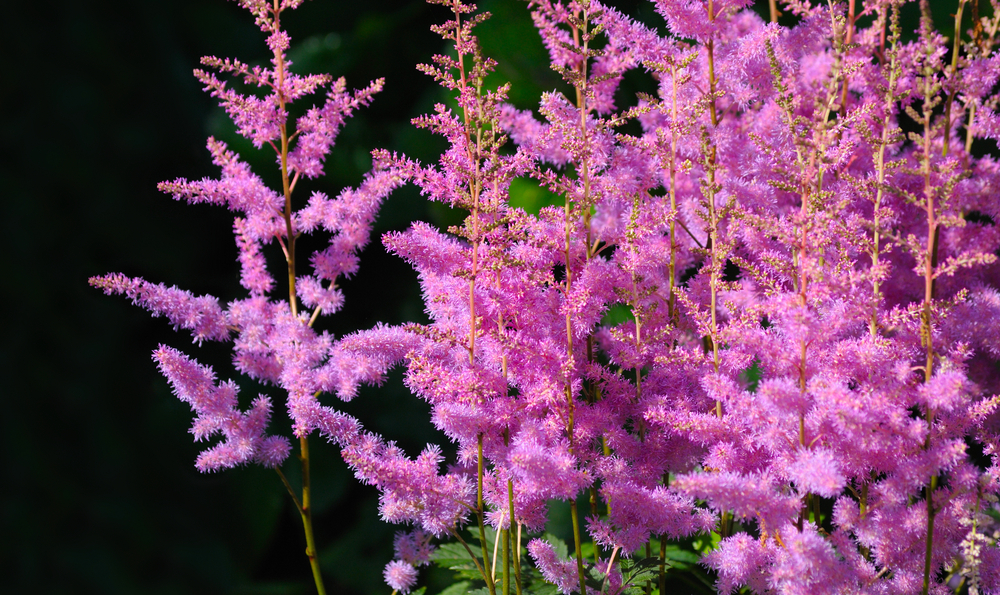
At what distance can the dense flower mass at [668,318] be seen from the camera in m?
0.63

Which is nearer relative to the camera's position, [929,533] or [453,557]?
[929,533]

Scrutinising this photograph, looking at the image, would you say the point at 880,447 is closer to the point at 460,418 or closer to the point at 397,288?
the point at 460,418

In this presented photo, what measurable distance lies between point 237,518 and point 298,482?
131 millimetres

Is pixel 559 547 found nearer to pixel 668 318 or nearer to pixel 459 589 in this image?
pixel 459 589

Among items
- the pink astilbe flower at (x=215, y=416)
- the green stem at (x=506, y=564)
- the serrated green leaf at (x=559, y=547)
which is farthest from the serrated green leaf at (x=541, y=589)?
the pink astilbe flower at (x=215, y=416)

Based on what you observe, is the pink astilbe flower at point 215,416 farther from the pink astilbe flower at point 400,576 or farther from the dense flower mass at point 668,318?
the pink astilbe flower at point 400,576

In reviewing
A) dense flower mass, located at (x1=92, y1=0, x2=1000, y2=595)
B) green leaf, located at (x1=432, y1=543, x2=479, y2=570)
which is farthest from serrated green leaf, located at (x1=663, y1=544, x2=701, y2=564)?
green leaf, located at (x1=432, y1=543, x2=479, y2=570)

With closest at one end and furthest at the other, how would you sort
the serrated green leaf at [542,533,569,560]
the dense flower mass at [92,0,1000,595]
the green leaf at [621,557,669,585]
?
the dense flower mass at [92,0,1000,595]
the green leaf at [621,557,669,585]
the serrated green leaf at [542,533,569,560]

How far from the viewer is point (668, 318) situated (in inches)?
30.8

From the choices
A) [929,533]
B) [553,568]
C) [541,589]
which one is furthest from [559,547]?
[929,533]

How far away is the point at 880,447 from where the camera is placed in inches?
24.5

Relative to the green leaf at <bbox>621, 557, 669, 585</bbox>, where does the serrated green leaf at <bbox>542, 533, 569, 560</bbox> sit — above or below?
above

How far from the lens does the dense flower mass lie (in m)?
0.63

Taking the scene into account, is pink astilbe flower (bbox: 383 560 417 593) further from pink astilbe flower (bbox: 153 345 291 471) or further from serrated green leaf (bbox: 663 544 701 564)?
serrated green leaf (bbox: 663 544 701 564)
